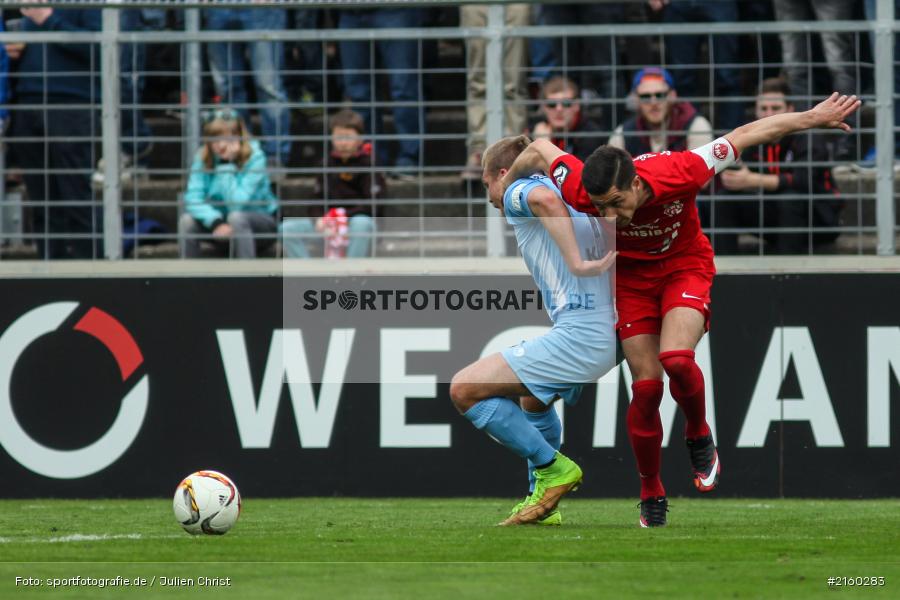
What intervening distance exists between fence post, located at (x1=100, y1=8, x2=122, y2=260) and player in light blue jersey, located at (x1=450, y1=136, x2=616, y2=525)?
3.66 metres

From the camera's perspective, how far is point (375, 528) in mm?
7664

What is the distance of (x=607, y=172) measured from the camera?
7035mm

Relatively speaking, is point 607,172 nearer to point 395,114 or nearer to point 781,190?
point 781,190

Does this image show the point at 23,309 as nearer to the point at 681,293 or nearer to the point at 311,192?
the point at 311,192

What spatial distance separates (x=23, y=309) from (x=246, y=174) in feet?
Result: 6.14

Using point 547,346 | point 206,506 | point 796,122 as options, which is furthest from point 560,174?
point 206,506

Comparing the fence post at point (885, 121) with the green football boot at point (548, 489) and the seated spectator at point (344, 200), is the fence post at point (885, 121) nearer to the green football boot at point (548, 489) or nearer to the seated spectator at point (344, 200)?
the seated spectator at point (344, 200)

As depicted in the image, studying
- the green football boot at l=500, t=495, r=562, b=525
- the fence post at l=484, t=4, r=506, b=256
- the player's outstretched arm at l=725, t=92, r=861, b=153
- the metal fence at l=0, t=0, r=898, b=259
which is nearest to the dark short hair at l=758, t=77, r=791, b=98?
the metal fence at l=0, t=0, r=898, b=259

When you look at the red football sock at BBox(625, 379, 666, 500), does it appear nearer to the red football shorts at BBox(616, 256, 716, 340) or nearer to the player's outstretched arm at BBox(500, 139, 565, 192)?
the red football shorts at BBox(616, 256, 716, 340)

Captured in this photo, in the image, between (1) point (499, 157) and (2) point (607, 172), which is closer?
(2) point (607, 172)

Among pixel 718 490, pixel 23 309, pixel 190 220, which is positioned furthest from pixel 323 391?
pixel 718 490

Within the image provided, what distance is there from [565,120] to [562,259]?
115 inches

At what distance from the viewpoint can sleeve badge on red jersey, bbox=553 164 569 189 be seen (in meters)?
7.45

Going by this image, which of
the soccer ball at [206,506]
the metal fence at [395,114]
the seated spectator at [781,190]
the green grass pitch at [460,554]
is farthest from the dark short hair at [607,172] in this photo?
the seated spectator at [781,190]
